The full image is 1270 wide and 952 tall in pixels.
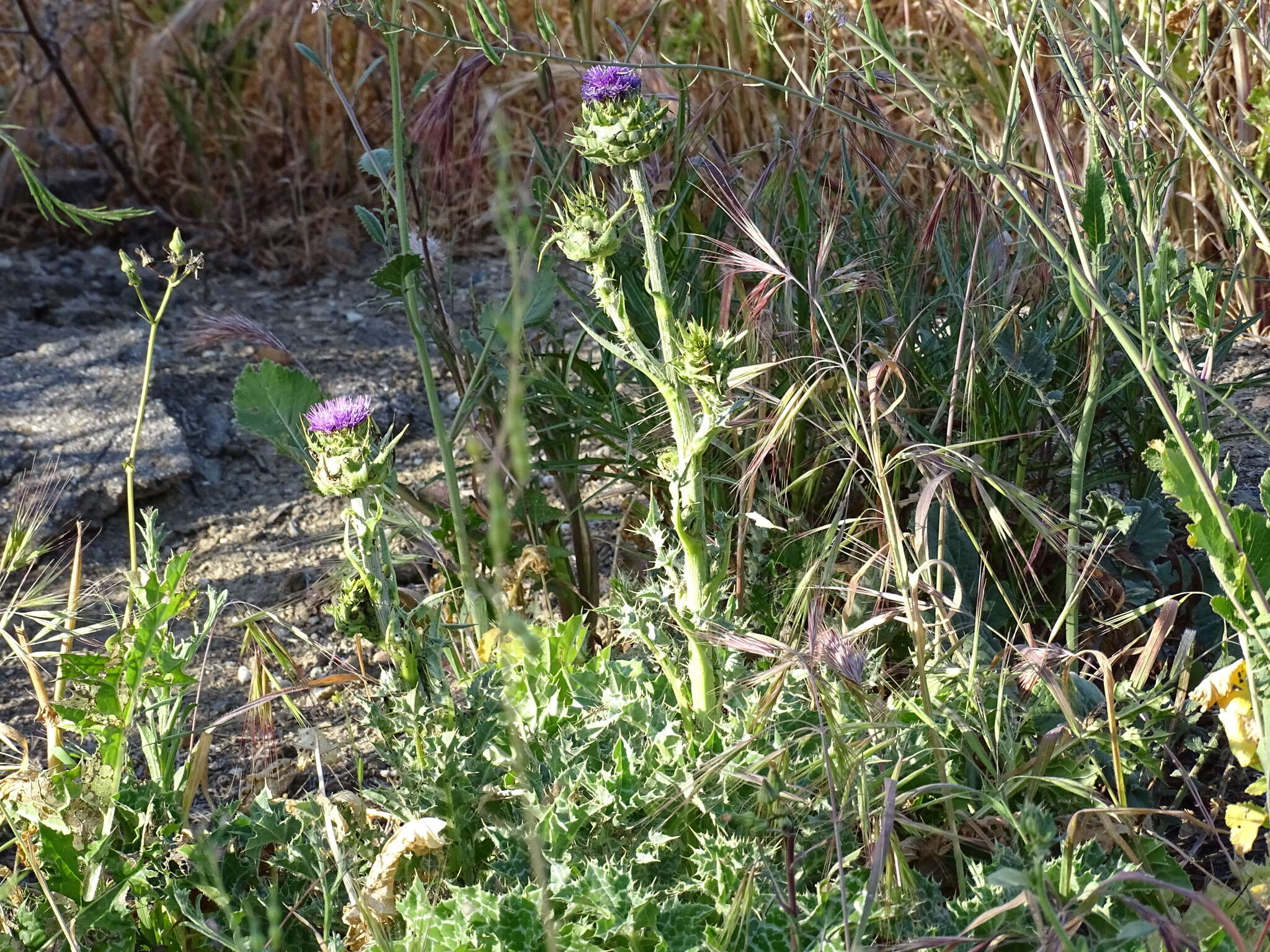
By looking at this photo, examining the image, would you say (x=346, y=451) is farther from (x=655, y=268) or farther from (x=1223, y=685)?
(x=1223, y=685)

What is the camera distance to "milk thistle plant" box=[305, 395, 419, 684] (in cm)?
137

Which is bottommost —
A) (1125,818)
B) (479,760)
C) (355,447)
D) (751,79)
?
(1125,818)

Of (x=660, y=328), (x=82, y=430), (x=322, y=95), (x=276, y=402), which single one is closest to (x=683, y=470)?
(x=660, y=328)

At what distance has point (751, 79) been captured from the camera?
59.7 inches

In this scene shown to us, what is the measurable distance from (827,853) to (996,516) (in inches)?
17.9

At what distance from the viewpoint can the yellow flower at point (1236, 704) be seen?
1.40 meters

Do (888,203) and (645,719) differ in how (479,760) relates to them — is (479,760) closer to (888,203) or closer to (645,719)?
(645,719)

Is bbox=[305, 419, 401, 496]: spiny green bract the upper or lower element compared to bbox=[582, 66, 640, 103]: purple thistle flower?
lower

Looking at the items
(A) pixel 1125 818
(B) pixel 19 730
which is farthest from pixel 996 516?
(B) pixel 19 730

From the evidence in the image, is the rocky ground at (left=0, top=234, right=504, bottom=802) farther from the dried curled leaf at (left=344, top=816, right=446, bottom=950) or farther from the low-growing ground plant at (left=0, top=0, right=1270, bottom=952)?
the dried curled leaf at (left=344, top=816, right=446, bottom=950)

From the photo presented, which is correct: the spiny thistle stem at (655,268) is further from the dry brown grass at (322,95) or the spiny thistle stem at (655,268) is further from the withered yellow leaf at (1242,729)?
the dry brown grass at (322,95)

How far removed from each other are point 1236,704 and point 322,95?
3621 mm

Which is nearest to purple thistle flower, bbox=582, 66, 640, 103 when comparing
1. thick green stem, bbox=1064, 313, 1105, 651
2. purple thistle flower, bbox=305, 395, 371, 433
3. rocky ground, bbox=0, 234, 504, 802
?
purple thistle flower, bbox=305, 395, 371, 433

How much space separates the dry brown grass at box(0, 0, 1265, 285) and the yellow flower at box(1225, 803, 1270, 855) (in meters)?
1.49
